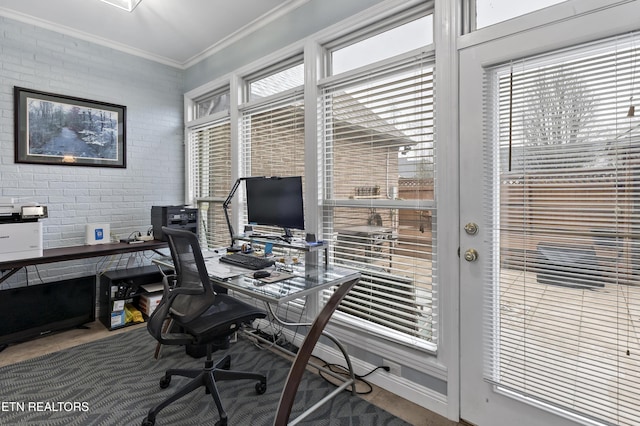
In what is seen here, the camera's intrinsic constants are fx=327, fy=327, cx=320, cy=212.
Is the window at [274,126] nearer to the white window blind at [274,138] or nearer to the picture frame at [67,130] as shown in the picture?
the white window blind at [274,138]

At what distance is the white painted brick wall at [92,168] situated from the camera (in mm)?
2943

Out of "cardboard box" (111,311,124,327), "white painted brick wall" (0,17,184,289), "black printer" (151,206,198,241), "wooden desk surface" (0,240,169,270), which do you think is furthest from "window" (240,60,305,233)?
"cardboard box" (111,311,124,327)

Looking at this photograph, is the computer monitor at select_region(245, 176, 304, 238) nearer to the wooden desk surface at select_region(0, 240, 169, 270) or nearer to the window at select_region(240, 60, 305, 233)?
the window at select_region(240, 60, 305, 233)

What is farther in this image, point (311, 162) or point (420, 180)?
point (311, 162)

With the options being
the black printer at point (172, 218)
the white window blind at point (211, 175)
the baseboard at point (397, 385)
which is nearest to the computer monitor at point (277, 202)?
the baseboard at point (397, 385)

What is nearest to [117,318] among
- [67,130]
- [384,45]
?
[67,130]

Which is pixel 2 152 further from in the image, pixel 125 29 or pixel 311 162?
pixel 311 162

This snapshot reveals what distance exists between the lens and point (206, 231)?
3.88 meters

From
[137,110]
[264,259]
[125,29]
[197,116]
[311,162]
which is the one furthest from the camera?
[197,116]

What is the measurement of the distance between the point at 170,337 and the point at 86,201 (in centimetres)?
231

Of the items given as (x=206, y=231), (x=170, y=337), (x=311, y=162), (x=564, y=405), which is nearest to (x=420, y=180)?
(x=311, y=162)

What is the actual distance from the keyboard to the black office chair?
0.27 m

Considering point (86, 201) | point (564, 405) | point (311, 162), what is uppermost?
point (311, 162)

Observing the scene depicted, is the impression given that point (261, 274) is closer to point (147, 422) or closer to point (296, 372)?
point (296, 372)
